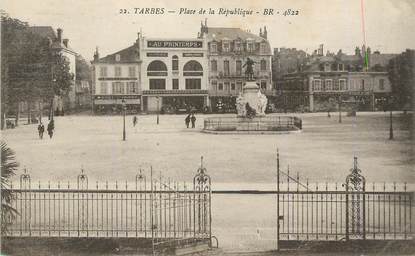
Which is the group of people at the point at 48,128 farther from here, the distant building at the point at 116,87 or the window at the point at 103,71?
the distant building at the point at 116,87

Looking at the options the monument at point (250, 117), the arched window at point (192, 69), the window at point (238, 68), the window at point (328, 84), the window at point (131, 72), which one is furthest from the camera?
the window at point (238, 68)

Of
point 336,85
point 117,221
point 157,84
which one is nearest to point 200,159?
point 117,221

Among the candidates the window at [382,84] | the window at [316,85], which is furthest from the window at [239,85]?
the window at [382,84]

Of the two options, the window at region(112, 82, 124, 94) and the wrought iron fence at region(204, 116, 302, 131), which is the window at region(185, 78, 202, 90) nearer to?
the wrought iron fence at region(204, 116, 302, 131)

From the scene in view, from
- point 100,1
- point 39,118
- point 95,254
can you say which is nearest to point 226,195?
point 95,254

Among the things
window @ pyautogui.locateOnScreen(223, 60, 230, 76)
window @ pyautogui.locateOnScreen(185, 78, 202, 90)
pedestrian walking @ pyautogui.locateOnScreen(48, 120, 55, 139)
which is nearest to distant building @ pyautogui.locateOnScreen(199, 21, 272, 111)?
window @ pyautogui.locateOnScreen(223, 60, 230, 76)

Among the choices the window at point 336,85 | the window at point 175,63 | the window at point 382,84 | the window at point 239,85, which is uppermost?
the window at point 175,63
